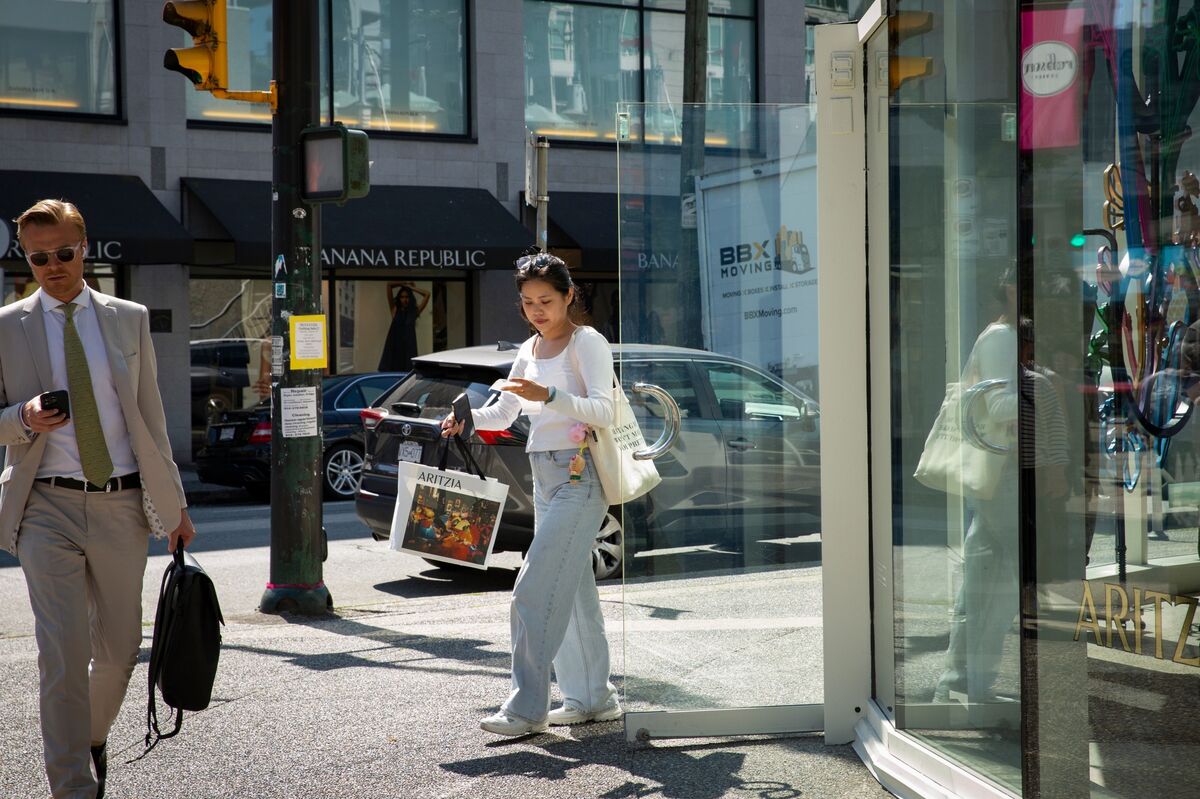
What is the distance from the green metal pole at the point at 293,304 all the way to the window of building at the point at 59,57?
1236 cm

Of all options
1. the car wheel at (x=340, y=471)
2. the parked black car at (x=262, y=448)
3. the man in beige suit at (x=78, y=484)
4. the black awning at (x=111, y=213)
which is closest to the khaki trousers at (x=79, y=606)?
the man in beige suit at (x=78, y=484)

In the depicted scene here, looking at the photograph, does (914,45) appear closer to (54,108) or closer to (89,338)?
(89,338)

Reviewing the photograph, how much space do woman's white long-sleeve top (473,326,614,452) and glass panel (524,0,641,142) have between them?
680 inches

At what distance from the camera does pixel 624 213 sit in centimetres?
500

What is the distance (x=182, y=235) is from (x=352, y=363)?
3.73m

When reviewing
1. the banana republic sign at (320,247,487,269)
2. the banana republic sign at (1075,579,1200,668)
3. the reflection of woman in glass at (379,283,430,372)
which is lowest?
the banana republic sign at (1075,579,1200,668)

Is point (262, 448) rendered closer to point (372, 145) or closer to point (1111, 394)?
point (372, 145)

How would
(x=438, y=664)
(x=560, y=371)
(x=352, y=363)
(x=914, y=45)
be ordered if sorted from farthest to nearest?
(x=352, y=363), (x=438, y=664), (x=560, y=371), (x=914, y=45)

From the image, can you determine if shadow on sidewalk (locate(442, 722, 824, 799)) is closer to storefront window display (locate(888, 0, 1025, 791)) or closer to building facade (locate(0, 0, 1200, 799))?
building facade (locate(0, 0, 1200, 799))

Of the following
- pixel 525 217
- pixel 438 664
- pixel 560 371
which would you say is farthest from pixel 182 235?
pixel 560 371

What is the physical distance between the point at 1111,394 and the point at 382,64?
62.4ft

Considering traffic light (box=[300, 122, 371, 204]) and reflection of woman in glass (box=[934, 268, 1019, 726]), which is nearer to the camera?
reflection of woman in glass (box=[934, 268, 1019, 726])

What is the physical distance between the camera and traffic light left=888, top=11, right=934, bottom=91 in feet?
13.8

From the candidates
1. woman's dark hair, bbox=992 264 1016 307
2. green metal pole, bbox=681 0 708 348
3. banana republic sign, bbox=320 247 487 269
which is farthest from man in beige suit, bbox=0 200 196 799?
banana republic sign, bbox=320 247 487 269
